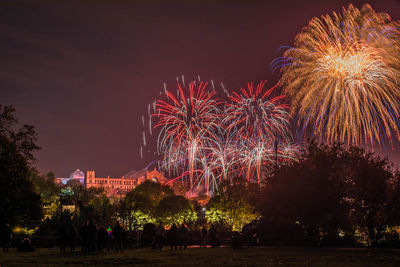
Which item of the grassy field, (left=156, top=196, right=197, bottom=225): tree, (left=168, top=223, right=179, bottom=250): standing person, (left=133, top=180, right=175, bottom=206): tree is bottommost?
the grassy field

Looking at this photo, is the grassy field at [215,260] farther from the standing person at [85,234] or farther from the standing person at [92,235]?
the standing person at [85,234]

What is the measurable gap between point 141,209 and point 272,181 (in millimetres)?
55783

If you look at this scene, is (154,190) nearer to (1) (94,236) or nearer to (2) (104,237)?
(2) (104,237)

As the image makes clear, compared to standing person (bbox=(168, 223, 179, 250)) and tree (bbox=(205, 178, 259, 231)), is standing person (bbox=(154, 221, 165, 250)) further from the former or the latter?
tree (bbox=(205, 178, 259, 231))

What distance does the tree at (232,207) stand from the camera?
244 feet

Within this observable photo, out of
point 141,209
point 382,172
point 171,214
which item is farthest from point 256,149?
point 141,209

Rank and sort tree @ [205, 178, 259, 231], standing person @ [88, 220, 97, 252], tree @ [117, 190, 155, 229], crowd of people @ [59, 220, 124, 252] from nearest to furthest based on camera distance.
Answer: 1. standing person @ [88, 220, 97, 252]
2. crowd of people @ [59, 220, 124, 252]
3. tree @ [205, 178, 259, 231]
4. tree @ [117, 190, 155, 229]

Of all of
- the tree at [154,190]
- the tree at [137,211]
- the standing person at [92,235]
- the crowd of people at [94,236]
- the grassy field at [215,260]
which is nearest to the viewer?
the grassy field at [215,260]

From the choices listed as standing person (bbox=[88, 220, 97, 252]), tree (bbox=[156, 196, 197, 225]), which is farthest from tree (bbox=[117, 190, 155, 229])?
standing person (bbox=[88, 220, 97, 252])

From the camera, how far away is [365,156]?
4334 cm

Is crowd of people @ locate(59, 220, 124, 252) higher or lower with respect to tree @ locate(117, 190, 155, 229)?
lower

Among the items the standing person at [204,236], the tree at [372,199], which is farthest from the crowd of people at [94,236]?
the tree at [372,199]

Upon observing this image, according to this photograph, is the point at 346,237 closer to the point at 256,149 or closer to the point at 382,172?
the point at 382,172

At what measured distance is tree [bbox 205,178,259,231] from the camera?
7425 centimetres
